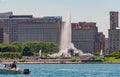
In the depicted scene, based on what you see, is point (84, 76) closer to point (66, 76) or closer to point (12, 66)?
point (66, 76)

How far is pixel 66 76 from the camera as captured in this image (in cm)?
10838

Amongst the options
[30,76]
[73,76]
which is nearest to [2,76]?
[30,76]

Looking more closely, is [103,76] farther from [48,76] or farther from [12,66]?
[12,66]

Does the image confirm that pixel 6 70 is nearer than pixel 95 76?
No

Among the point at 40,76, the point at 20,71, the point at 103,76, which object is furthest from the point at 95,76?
the point at 20,71

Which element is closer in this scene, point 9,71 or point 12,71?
point 12,71

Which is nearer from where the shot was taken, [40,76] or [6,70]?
[40,76]

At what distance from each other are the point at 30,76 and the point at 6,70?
11.4 meters

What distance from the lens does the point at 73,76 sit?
355 ft

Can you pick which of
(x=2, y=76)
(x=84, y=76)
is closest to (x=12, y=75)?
(x=2, y=76)

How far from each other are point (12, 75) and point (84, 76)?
12.7 meters

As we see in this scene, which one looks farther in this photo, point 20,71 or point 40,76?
point 20,71

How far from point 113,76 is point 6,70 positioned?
20.6 m

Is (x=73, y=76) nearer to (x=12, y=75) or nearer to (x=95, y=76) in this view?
(x=95, y=76)
